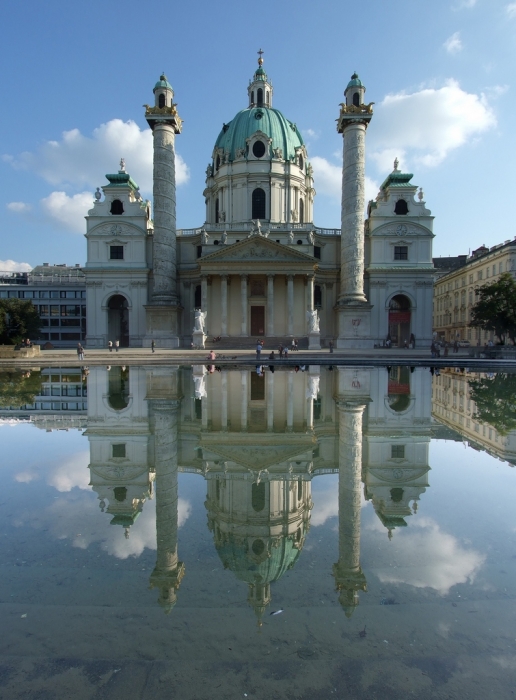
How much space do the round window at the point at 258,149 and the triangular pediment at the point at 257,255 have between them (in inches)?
650

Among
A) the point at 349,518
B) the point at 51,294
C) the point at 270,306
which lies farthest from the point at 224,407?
the point at 51,294

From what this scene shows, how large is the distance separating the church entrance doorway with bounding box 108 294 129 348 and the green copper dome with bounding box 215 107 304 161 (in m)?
23.4

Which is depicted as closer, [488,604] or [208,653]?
[208,653]

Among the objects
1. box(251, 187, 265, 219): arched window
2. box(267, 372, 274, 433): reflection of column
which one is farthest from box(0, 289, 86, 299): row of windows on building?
box(267, 372, 274, 433): reflection of column

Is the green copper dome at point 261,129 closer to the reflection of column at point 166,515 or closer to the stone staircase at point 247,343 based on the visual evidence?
the stone staircase at point 247,343

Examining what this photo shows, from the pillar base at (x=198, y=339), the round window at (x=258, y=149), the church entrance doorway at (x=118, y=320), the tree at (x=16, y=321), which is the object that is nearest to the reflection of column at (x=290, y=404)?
the pillar base at (x=198, y=339)

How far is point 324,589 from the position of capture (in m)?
3.86

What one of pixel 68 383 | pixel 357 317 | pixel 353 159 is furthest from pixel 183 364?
pixel 353 159

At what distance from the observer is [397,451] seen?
26.9 feet

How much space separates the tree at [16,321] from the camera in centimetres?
4456

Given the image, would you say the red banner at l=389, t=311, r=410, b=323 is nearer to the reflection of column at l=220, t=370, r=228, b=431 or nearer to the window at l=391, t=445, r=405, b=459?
the reflection of column at l=220, t=370, r=228, b=431

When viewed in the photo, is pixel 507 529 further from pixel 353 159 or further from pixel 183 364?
pixel 353 159

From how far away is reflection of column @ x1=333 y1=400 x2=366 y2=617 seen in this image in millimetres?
3881

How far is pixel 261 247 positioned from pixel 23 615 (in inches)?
1808
